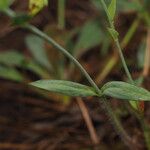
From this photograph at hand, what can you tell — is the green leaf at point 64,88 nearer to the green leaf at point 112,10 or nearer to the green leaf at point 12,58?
the green leaf at point 112,10

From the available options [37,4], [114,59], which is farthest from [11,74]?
[37,4]

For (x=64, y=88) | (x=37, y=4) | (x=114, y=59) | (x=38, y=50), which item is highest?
(x=37, y=4)

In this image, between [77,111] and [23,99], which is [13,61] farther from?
Result: [77,111]

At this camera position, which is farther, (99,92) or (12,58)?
(12,58)

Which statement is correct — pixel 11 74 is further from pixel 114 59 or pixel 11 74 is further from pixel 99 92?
pixel 99 92

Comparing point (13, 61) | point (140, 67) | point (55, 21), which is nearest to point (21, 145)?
point (13, 61)

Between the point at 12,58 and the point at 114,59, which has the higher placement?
the point at 12,58

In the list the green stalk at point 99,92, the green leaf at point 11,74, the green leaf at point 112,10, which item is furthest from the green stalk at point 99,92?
the green leaf at point 11,74
